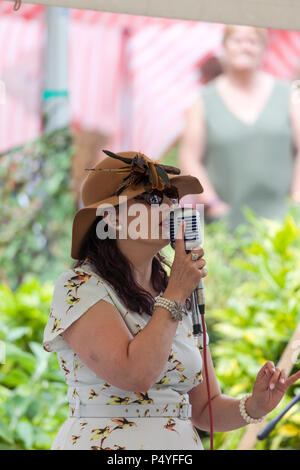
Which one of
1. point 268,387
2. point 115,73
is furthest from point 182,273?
point 115,73

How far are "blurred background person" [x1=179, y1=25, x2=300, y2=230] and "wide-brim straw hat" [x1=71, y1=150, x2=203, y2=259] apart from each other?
3.82 metres

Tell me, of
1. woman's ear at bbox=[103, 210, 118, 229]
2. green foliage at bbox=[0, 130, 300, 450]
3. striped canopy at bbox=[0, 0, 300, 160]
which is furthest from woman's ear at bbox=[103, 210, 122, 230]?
striped canopy at bbox=[0, 0, 300, 160]

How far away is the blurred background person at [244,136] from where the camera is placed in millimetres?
5566

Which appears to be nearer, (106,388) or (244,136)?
(106,388)

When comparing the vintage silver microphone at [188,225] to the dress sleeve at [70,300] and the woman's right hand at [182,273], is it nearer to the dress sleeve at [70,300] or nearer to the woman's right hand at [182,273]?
the woman's right hand at [182,273]

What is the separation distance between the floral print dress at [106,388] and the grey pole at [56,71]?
161 inches

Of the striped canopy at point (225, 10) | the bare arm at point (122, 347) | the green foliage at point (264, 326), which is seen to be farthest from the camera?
the green foliage at point (264, 326)

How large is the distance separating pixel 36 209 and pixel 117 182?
404 centimetres

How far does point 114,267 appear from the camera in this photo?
65.7 inches

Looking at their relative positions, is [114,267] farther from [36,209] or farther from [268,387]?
[36,209]

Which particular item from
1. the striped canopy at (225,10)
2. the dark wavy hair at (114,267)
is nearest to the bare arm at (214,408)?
the dark wavy hair at (114,267)

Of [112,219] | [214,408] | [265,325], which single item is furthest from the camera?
[265,325]

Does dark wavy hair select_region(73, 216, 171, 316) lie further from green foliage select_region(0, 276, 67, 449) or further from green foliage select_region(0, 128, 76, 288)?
green foliage select_region(0, 128, 76, 288)

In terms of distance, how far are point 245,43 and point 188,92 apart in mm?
654
